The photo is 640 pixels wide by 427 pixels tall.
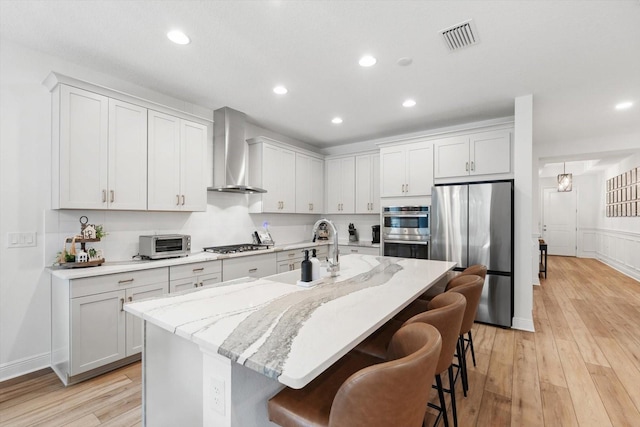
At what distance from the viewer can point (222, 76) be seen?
297cm

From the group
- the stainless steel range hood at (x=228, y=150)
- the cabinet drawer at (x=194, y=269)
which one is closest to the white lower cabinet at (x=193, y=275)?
the cabinet drawer at (x=194, y=269)

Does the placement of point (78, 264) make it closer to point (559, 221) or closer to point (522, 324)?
point (522, 324)

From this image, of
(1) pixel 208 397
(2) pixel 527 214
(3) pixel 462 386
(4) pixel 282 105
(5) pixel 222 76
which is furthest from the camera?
(4) pixel 282 105

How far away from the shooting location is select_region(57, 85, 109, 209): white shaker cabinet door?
2.46 metres

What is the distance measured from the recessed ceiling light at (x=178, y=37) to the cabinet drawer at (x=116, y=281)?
6.42 ft

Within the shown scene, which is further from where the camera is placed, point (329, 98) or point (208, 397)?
point (329, 98)

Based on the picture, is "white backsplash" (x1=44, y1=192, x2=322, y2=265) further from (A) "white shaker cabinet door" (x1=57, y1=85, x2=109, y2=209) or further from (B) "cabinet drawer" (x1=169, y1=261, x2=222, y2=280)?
(B) "cabinet drawer" (x1=169, y1=261, x2=222, y2=280)

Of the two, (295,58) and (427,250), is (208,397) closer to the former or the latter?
(295,58)

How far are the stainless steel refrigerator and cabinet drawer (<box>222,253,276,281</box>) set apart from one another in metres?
2.21

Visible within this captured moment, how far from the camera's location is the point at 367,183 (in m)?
5.16

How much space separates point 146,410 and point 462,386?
7.03 feet

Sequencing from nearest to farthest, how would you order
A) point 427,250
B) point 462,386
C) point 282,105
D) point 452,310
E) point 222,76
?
point 452,310
point 462,386
point 222,76
point 282,105
point 427,250

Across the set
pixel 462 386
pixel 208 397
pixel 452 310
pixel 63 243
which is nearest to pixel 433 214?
pixel 462 386

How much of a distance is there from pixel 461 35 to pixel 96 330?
3697 millimetres
